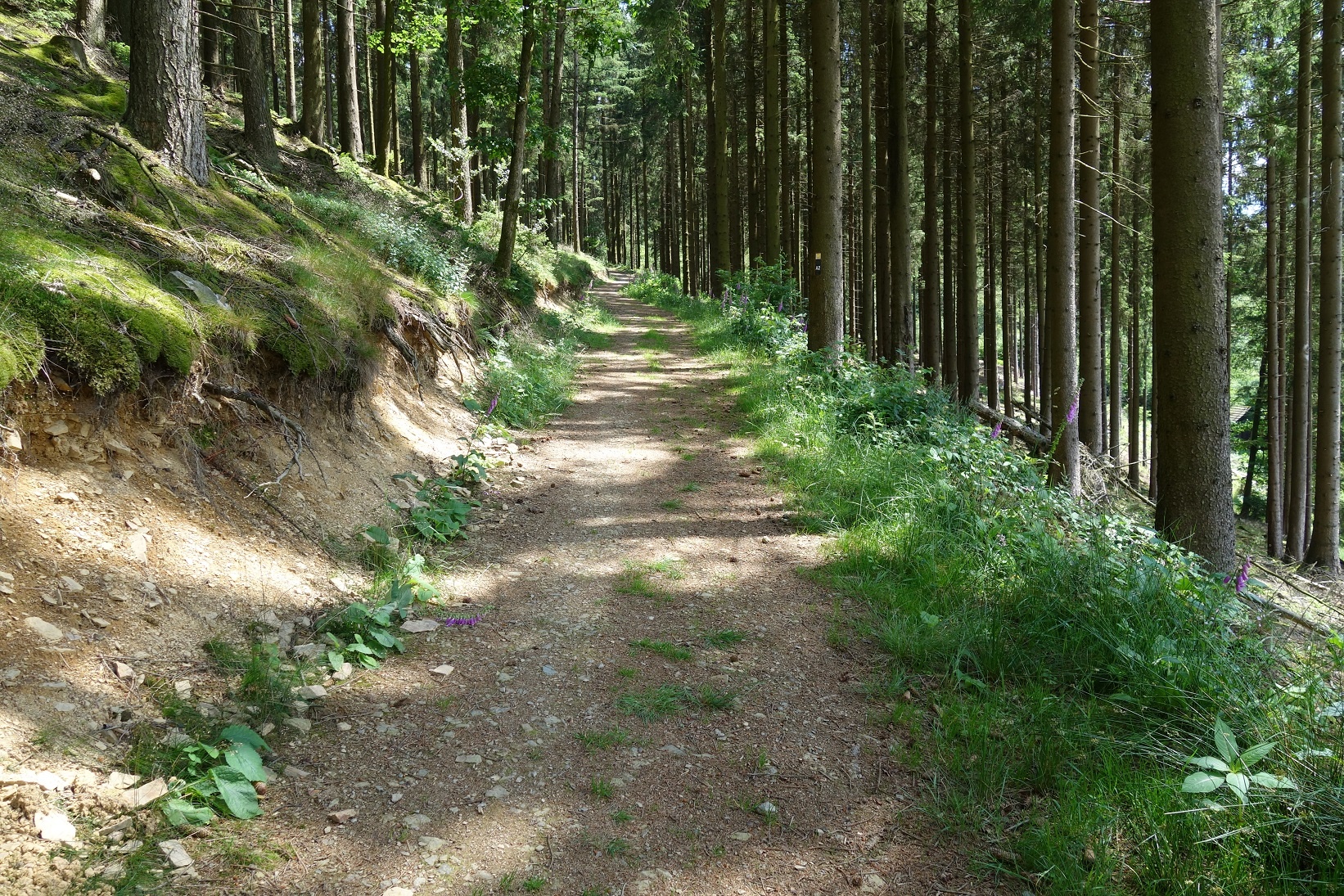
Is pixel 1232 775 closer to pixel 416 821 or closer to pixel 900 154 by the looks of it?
pixel 416 821

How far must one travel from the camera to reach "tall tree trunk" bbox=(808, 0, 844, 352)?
1066cm

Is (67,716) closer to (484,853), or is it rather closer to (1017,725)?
(484,853)

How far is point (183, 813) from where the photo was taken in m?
2.67

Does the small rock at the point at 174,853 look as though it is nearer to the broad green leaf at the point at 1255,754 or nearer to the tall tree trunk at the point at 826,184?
the broad green leaf at the point at 1255,754

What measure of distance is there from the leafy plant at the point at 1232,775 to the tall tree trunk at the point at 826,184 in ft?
29.1

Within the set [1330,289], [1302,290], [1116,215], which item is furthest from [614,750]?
[1116,215]

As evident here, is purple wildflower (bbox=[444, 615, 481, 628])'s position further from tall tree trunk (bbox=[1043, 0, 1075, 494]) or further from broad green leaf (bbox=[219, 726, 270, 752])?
tall tree trunk (bbox=[1043, 0, 1075, 494])

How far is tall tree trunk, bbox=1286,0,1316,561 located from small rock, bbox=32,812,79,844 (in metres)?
17.2

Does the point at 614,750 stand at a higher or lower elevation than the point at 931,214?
lower

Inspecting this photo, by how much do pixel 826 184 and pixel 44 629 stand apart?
10.2m

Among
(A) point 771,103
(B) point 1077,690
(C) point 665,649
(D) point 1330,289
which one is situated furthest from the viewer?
(A) point 771,103

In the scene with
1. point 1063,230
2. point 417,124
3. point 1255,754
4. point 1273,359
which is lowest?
point 1255,754

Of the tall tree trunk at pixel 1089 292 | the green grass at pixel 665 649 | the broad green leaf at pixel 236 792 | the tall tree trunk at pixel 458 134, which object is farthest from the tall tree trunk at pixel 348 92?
the broad green leaf at pixel 236 792

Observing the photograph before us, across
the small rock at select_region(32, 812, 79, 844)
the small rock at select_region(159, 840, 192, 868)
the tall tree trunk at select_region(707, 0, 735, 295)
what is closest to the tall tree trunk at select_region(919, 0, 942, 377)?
the tall tree trunk at select_region(707, 0, 735, 295)
